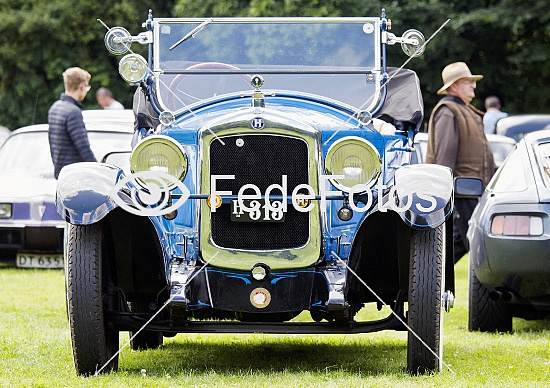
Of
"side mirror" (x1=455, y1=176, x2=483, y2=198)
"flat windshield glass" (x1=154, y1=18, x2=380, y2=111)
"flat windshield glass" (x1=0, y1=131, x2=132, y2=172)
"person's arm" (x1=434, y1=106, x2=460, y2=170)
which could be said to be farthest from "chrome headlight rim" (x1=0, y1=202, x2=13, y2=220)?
"side mirror" (x1=455, y1=176, x2=483, y2=198)

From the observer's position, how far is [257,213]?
5859mm

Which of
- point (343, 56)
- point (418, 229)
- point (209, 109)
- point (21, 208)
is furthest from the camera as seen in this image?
point (21, 208)

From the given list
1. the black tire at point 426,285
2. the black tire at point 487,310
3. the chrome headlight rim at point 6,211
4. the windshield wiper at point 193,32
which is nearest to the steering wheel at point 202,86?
the windshield wiper at point 193,32

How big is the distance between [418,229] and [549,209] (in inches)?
77.6

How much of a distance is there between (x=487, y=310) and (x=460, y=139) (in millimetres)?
2279

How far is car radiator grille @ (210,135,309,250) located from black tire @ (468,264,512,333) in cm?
262

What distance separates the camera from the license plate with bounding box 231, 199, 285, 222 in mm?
5848

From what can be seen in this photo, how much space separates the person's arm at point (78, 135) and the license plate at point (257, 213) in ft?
15.7

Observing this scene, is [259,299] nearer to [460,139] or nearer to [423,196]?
[423,196]

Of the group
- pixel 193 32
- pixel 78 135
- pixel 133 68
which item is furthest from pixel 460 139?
pixel 133 68

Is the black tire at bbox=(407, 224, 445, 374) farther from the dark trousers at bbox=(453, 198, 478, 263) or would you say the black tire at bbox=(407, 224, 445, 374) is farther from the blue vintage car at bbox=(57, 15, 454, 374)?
the dark trousers at bbox=(453, 198, 478, 263)

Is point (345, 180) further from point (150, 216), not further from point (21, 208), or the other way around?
point (21, 208)

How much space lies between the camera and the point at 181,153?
590 centimetres

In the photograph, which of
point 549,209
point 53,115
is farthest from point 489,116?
point 549,209
